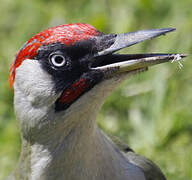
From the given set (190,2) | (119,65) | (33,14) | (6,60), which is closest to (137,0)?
(190,2)

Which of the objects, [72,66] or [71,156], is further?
[71,156]

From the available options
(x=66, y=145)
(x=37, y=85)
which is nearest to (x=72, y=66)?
(x=37, y=85)

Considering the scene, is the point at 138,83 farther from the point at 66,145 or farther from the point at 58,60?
the point at 58,60

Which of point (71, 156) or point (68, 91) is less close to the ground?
point (68, 91)

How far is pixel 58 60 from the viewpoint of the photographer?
119 inches

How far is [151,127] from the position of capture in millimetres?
5309

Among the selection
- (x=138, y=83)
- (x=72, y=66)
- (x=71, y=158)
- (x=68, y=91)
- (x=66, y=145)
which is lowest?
(x=71, y=158)

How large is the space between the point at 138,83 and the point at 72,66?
2.86 meters

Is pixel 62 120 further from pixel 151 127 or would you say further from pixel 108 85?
pixel 151 127

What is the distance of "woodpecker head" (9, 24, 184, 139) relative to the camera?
2.98 meters

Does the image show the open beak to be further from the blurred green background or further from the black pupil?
the blurred green background

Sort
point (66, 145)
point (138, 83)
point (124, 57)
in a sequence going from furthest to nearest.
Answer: point (138, 83), point (66, 145), point (124, 57)

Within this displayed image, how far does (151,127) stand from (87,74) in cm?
242

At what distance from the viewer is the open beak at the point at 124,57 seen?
2889 millimetres
